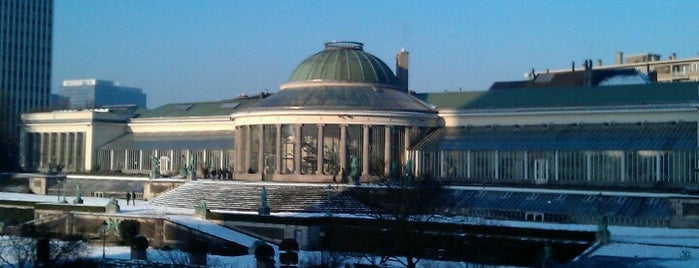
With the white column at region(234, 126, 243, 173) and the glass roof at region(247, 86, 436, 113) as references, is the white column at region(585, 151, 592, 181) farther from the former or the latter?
the white column at region(234, 126, 243, 173)

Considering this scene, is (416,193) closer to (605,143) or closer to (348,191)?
(348,191)

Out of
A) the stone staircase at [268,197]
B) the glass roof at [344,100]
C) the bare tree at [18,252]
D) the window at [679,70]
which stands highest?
the window at [679,70]

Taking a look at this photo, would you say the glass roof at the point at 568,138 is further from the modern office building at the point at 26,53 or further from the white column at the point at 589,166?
the modern office building at the point at 26,53

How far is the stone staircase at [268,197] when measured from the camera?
6656 centimetres

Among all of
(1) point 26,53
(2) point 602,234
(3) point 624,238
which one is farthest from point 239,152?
(1) point 26,53

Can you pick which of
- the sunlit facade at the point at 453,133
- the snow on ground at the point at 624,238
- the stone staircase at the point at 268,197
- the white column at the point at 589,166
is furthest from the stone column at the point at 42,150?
the white column at the point at 589,166

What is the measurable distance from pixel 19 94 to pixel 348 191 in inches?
4077

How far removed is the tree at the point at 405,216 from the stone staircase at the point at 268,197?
23.4 ft

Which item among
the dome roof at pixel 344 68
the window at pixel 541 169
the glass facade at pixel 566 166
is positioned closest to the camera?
the glass facade at pixel 566 166

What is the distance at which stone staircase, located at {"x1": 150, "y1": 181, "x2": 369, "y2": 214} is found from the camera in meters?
66.6

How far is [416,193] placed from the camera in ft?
171

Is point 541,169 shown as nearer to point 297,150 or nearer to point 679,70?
point 297,150

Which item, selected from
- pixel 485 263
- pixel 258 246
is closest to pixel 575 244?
pixel 485 263

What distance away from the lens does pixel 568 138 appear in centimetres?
7381
